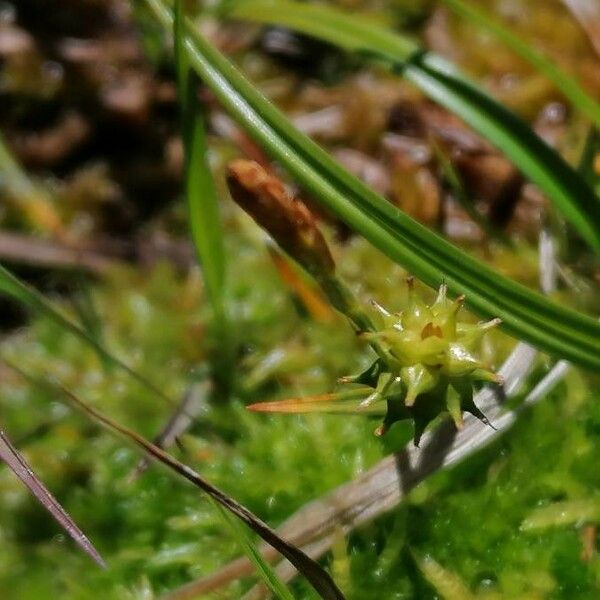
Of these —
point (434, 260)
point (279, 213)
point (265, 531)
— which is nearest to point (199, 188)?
point (279, 213)

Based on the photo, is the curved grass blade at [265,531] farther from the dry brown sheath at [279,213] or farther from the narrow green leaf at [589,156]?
the narrow green leaf at [589,156]

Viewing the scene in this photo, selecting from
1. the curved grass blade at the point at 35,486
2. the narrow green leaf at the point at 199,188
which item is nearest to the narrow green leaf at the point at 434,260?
the narrow green leaf at the point at 199,188

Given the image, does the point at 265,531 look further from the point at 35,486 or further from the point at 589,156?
the point at 589,156

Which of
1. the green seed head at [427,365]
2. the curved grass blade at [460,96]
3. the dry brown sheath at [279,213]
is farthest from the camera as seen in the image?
the curved grass blade at [460,96]

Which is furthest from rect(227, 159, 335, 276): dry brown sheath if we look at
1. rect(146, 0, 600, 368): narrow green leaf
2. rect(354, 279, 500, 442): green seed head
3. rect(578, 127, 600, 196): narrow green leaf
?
rect(578, 127, 600, 196): narrow green leaf

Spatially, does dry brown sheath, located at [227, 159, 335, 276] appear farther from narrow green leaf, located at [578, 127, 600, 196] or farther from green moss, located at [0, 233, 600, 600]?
narrow green leaf, located at [578, 127, 600, 196]

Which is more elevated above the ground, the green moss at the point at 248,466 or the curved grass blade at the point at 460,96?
the curved grass blade at the point at 460,96
